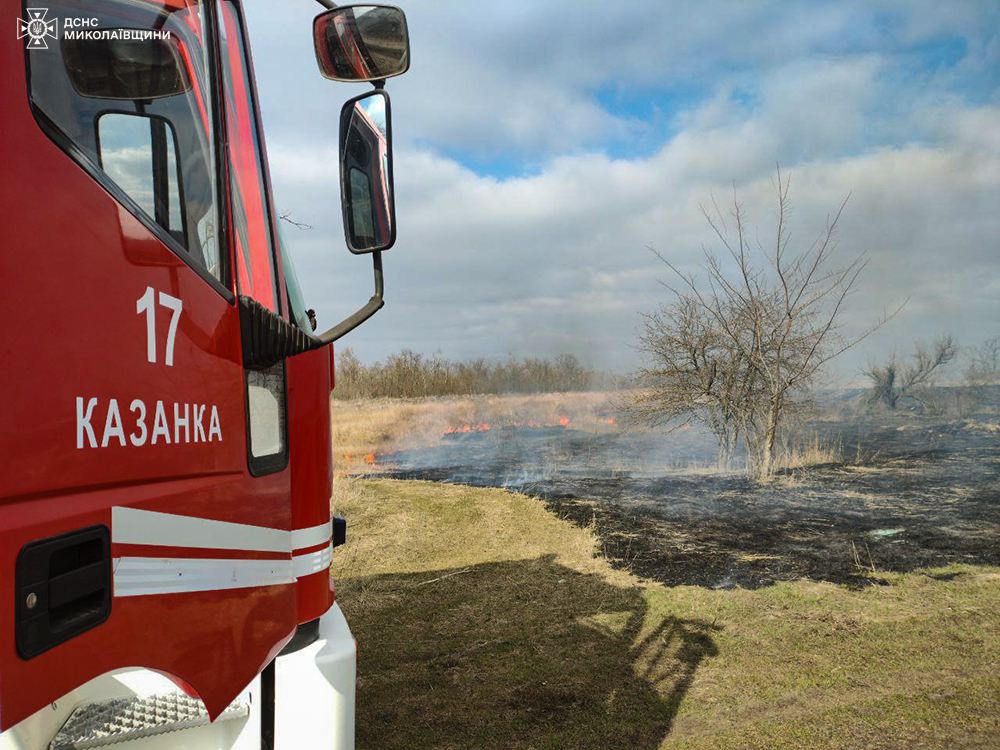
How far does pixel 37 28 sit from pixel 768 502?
9.36m

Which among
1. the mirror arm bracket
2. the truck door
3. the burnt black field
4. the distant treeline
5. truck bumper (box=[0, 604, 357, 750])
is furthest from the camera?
the distant treeline

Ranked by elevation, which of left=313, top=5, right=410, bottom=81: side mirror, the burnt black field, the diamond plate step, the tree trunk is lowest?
the burnt black field

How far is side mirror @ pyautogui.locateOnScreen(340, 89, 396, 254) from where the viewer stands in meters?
1.89

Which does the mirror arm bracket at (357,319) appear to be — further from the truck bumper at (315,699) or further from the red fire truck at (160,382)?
the truck bumper at (315,699)

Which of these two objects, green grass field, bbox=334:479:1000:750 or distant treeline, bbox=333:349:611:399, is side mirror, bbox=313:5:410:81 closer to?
green grass field, bbox=334:479:1000:750

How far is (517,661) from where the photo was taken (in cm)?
488

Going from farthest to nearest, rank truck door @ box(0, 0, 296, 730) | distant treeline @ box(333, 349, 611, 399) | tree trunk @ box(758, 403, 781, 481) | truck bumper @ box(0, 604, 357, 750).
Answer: distant treeline @ box(333, 349, 611, 399), tree trunk @ box(758, 403, 781, 481), truck bumper @ box(0, 604, 357, 750), truck door @ box(0, 0, 296, 730)

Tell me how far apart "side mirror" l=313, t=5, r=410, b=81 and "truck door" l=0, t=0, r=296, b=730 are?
0.30m

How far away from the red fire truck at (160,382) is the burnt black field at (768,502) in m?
5.12

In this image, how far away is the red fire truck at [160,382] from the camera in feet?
3.35

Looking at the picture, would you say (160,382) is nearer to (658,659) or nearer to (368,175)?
(368,175)

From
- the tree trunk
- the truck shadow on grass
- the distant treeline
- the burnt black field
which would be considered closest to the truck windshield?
the truck shadow on grass

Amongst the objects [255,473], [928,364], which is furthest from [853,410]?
[255,473]

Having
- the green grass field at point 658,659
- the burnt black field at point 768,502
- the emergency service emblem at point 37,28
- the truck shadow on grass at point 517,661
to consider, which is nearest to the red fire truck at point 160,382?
the emergency service emblem at point 37,28
